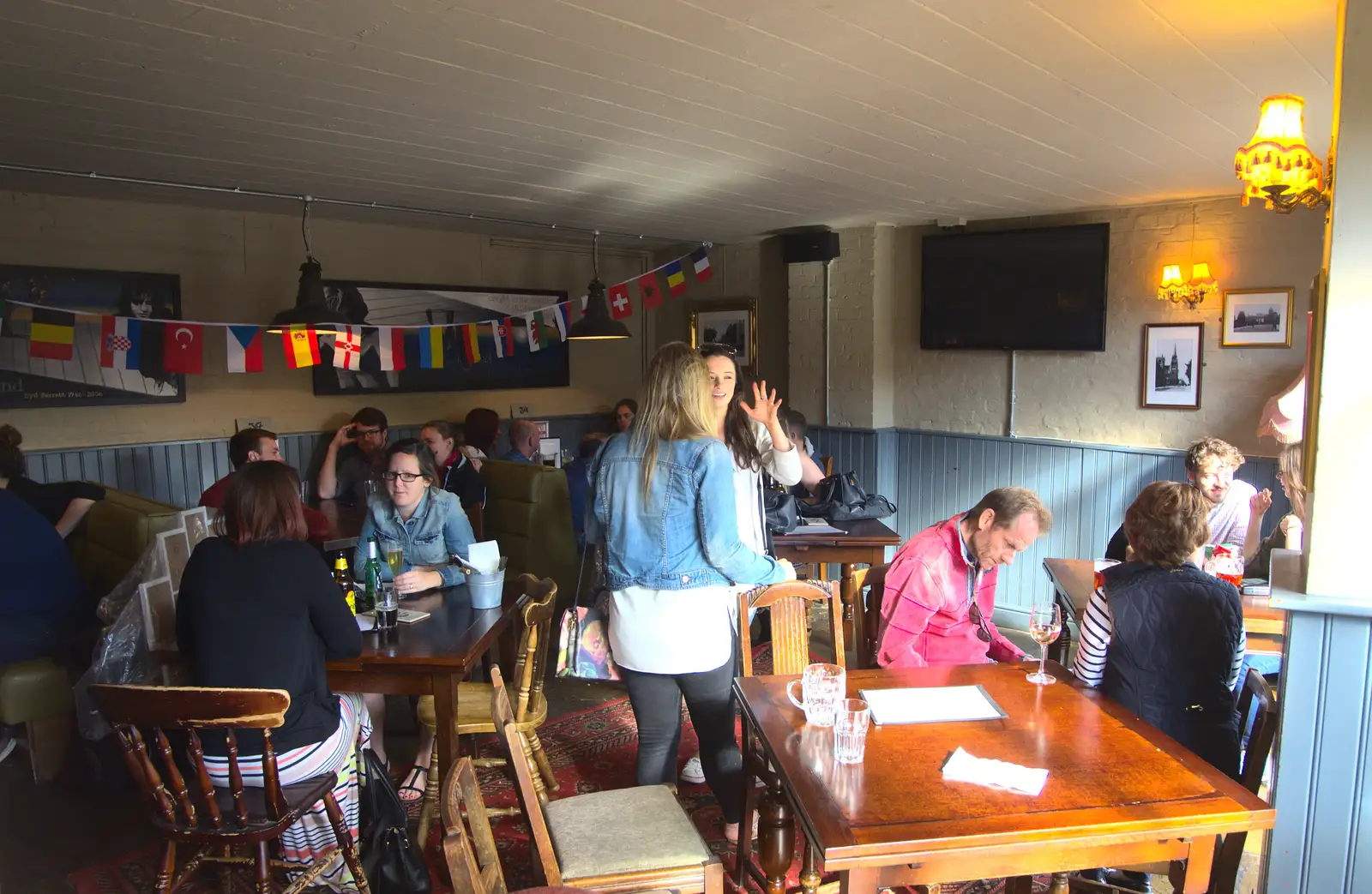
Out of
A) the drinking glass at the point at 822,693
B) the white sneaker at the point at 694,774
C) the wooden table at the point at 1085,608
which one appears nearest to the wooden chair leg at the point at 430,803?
the white sneaker at the point at 694,774

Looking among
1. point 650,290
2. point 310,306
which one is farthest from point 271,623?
point 650,290

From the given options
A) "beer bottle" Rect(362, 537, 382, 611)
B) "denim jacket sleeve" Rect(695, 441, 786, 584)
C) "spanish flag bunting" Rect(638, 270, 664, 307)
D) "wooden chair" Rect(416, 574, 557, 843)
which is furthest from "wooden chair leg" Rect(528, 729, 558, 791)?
"spanish flag bunting" Rect(638, 270, 664, 307)

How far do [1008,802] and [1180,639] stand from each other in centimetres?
81

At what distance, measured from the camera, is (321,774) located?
2451 millimetres

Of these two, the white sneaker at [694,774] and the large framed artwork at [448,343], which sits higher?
the large framed artwork at [448,343]

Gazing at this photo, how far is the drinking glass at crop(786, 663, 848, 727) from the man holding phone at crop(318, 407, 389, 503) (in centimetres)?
431

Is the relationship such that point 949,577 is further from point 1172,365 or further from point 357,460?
point 357,460

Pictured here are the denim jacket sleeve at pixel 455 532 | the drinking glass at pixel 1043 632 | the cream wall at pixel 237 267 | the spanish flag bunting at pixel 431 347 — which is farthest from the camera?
the spanish flag bunting at pixel 431 347

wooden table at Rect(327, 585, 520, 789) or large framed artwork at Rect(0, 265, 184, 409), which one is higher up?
large framed artwork at Rect(0, 265, 184, 409)

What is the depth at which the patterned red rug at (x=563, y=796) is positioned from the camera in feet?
8.88

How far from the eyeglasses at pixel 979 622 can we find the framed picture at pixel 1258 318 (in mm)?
3063

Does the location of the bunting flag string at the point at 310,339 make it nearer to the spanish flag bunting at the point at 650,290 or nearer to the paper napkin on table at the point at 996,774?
the spanish flag bunting at the point at 650,290

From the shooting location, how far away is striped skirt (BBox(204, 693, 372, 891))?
7.74ft

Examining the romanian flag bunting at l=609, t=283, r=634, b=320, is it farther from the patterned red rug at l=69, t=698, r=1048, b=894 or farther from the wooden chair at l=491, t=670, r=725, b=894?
the wooden chair at l=491, t=670, r=725, b=894
